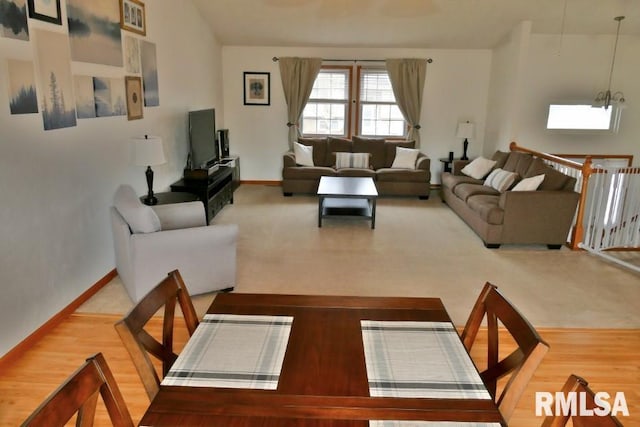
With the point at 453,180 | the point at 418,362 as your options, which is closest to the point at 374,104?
the point at 453,180

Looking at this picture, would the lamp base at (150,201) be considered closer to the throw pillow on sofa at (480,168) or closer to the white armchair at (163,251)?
the white armchair at (163,251)

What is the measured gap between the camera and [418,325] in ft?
5.32

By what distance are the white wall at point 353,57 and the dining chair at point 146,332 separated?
6.61 meters

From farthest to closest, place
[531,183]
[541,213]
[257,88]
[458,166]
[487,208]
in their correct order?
→ [257,88] → [458,166] → [531,183] → [487,208] → [541,213]

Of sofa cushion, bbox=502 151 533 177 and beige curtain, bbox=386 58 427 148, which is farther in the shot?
beige curtain, bbox=386 58 427 148

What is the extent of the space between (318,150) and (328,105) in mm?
900

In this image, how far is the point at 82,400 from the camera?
1.10 meters

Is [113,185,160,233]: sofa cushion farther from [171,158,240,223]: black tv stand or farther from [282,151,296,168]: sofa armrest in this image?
[282,151,296,168]: sofa armrest

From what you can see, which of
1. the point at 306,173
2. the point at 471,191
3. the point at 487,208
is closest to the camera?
the point at 487,208

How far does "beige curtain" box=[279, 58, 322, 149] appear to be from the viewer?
7.71 metres

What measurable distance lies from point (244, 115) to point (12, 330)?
5.82 meters

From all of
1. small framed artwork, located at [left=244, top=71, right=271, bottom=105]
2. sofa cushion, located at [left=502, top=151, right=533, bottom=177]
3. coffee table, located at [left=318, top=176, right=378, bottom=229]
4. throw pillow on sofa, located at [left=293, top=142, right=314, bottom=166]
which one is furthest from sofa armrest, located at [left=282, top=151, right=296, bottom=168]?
sofa cushion, located at [left=502, top=151, right=533, bottom=177]

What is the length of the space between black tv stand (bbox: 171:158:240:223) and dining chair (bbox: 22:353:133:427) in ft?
14.1

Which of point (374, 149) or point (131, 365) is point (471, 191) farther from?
point (131, 365)
